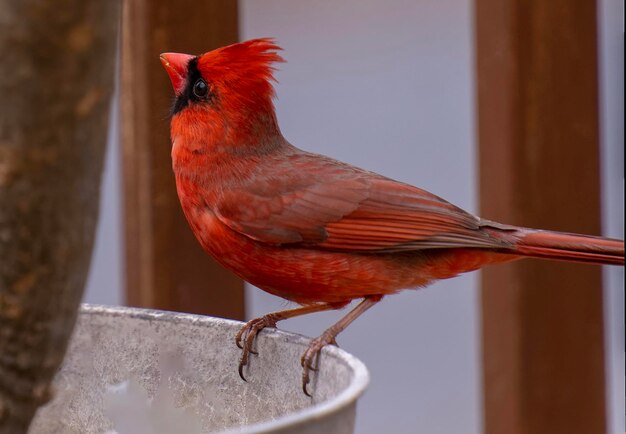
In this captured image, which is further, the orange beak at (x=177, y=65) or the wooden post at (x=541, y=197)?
the wooden post at (x=541, y=197)

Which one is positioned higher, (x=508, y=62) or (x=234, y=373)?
(x=508, y=62)

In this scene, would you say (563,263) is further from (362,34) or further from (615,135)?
(362,34)

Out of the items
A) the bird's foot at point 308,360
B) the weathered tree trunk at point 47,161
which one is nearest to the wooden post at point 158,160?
the bird's foot at point 308,360

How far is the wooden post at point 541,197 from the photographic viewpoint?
2148mm

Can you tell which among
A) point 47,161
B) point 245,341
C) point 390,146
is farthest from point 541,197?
point 390,146

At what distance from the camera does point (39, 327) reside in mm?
869

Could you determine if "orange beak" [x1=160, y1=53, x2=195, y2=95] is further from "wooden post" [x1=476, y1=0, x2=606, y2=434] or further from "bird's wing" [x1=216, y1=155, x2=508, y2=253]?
"wooden post" [x1=476, y1=0, x2=606, y2=434]

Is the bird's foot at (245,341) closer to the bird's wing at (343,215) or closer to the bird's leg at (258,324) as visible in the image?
the bird's leg at (258,324)

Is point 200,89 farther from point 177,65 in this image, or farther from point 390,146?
point 390,146

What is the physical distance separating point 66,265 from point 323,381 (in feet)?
1.35

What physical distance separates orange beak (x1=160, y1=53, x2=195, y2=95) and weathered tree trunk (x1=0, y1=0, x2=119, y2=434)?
3.78ft

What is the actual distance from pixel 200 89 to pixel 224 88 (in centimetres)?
4

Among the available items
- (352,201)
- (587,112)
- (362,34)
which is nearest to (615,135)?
(587,112)

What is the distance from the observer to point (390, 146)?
17.0 ft
